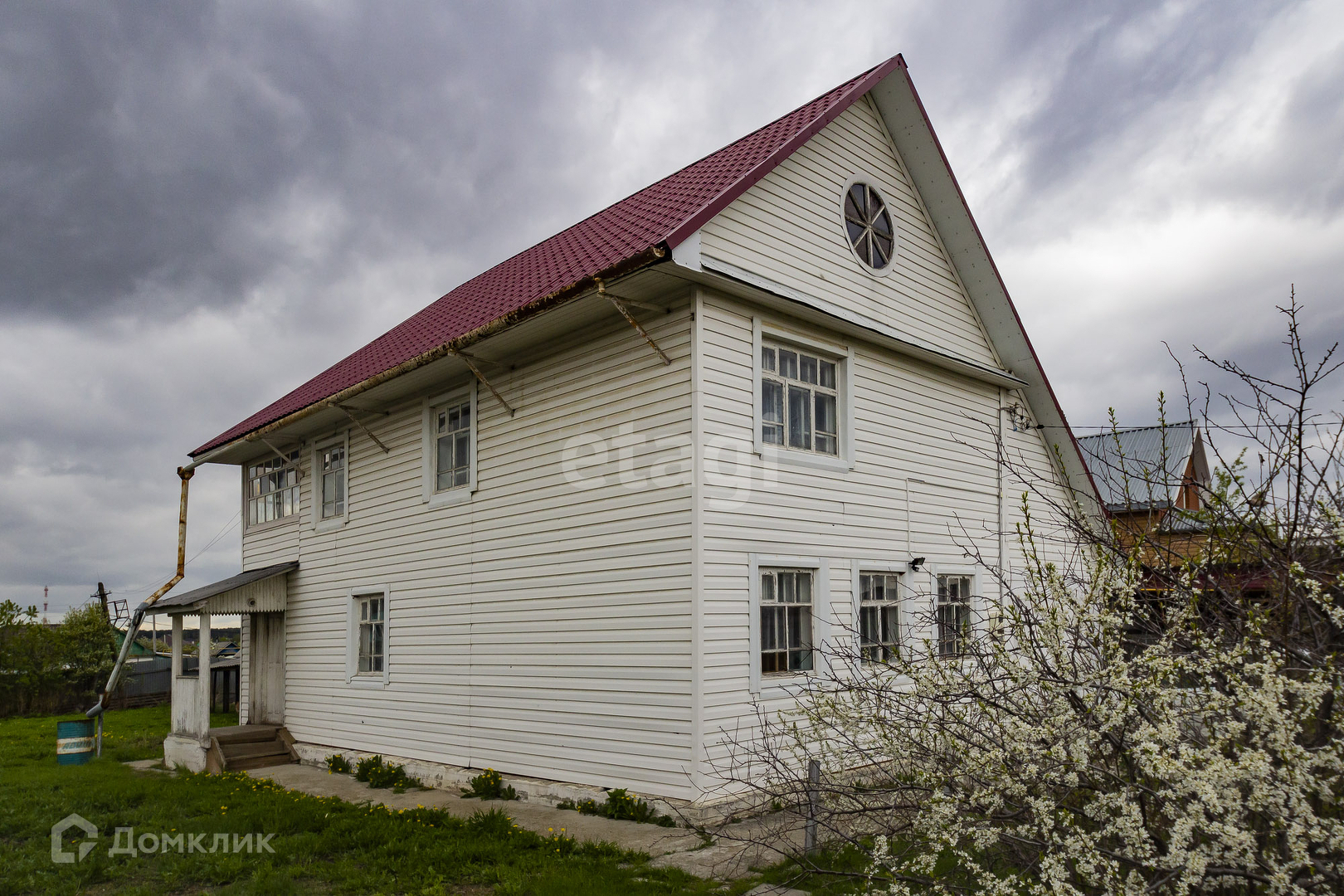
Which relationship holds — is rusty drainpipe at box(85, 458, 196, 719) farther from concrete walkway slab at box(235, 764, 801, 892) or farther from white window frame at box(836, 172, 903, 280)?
white window frame at box(836, 172, 903, 280)

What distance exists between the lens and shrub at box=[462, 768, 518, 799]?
10531 millimetres

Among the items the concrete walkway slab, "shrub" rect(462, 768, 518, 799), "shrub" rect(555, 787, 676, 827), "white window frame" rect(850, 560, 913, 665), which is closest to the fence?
the concrete walkway slab

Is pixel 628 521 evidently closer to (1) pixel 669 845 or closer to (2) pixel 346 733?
(1) pixel 669 845

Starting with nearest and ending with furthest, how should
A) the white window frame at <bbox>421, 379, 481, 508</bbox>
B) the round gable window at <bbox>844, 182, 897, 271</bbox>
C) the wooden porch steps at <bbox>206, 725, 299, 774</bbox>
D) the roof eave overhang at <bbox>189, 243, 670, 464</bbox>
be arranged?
1. the roof eave overhang at <bbox>189, 243, 670, 464</bbox>
2. the round gable window at <bbox>844, 182, 897, 271</bbox>
3. the white window frame at <bbox>421, 379, 481, 508</bbox>
4. the wooden porch steps at <bbox>206, 725, 299, 774</bbox>

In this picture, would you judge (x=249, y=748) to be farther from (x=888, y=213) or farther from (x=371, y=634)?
(x=888, y=213)

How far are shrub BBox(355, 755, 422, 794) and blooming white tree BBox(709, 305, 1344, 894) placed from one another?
881 cm

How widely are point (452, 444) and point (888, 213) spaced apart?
6757 mm

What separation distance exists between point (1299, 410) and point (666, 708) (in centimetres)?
627

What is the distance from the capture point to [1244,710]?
3.44 m

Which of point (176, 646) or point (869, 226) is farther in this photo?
point (176, 646)

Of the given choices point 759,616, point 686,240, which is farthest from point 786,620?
point 686,240

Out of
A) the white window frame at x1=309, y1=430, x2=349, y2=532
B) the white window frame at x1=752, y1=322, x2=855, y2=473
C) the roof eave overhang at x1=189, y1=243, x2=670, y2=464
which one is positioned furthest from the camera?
the white window frame at x1=309, y1=430, x2=349, y2=532

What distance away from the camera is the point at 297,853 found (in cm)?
848

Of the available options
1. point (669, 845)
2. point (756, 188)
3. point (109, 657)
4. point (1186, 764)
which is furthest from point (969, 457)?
point (109, 657)
